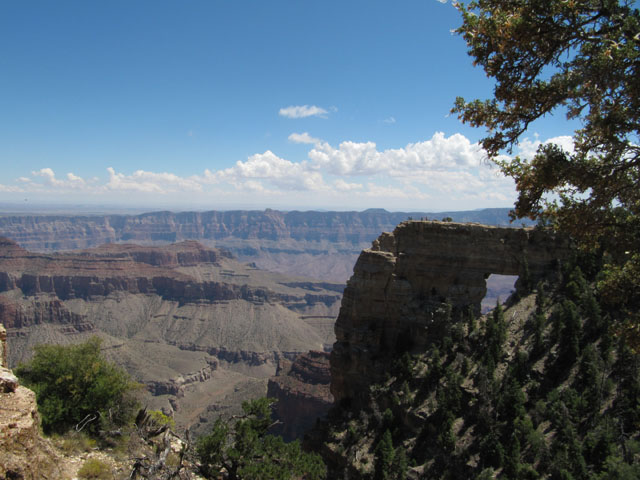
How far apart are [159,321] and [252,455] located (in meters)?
152

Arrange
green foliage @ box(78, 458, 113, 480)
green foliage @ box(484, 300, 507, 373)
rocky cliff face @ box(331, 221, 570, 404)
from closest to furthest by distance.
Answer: green foliage @ box(78, 458, 113, 480)
green foliage @ box(484, 300, 507, 373)
rocky cliff face @ box(331, 221, 570, 404)

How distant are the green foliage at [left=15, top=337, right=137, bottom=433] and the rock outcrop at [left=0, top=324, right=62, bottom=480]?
36.4ft

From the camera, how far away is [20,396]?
969 cm

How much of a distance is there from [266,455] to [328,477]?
1054 centimetres

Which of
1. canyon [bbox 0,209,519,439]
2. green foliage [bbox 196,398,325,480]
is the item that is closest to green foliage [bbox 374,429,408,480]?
green foliage [bbox 196,398,325,480]

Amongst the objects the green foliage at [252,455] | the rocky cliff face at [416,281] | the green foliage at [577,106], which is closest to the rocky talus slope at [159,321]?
the rocky cliff face at [416,281]

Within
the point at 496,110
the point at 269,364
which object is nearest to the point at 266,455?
the point at 496,110

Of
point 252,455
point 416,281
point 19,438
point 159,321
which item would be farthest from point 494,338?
point 159,321

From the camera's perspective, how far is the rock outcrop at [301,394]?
68.1 m

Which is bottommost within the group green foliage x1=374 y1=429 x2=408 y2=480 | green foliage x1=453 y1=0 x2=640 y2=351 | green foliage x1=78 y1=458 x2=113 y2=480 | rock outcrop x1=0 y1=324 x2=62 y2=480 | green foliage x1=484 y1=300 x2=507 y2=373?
green foliage x1=374 y1=429 x2=408 y2=480

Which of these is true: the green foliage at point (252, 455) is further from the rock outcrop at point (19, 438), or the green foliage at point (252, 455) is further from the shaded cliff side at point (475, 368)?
the rock outcrop at point (19, 438)

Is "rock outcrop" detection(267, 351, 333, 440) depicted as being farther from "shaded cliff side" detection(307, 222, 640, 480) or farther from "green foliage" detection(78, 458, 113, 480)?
"green foliage" detection(78, 458, 113, 480)

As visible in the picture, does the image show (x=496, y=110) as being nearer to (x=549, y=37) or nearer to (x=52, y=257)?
(x=549, y=37)

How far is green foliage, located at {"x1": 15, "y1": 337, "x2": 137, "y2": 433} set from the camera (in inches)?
798
